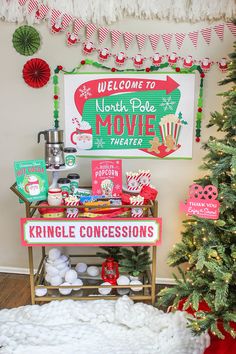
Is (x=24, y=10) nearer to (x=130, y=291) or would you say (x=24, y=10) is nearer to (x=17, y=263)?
(x=17, y=263)

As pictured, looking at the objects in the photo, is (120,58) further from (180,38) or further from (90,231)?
(90,231)

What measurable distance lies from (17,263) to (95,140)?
1040 mm

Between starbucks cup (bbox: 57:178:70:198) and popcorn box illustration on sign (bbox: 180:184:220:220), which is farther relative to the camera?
starbucks cup (bbox: 57:178:70:198)

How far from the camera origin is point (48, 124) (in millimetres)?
2676

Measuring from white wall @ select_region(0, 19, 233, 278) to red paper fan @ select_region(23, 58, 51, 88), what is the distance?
0.14 feet

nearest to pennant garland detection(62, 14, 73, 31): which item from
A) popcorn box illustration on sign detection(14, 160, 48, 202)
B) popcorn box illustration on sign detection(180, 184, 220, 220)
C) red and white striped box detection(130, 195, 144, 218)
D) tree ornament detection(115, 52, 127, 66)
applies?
tree ornament detection(115, 52, 127, 66)

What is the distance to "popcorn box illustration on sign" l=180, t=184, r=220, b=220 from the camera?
1857 millimetres

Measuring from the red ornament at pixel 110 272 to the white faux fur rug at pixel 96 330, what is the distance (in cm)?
15

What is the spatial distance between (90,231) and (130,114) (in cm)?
79

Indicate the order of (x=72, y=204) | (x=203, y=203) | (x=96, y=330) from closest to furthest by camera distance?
1. (x=203, y=203)
2. (x=96, y=330)
3. (x=72, y=204)

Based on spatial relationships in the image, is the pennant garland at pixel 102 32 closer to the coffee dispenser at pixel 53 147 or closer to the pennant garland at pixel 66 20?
the pennant garland at pixel 66 20

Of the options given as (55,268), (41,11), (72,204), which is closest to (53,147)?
(72,204)

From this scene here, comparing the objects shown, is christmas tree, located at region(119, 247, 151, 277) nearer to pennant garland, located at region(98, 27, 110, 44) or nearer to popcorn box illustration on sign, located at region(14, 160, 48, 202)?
popcorn box illustration on sign, located at region(14, 160, 48, 202)

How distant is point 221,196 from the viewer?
1.85 metres
